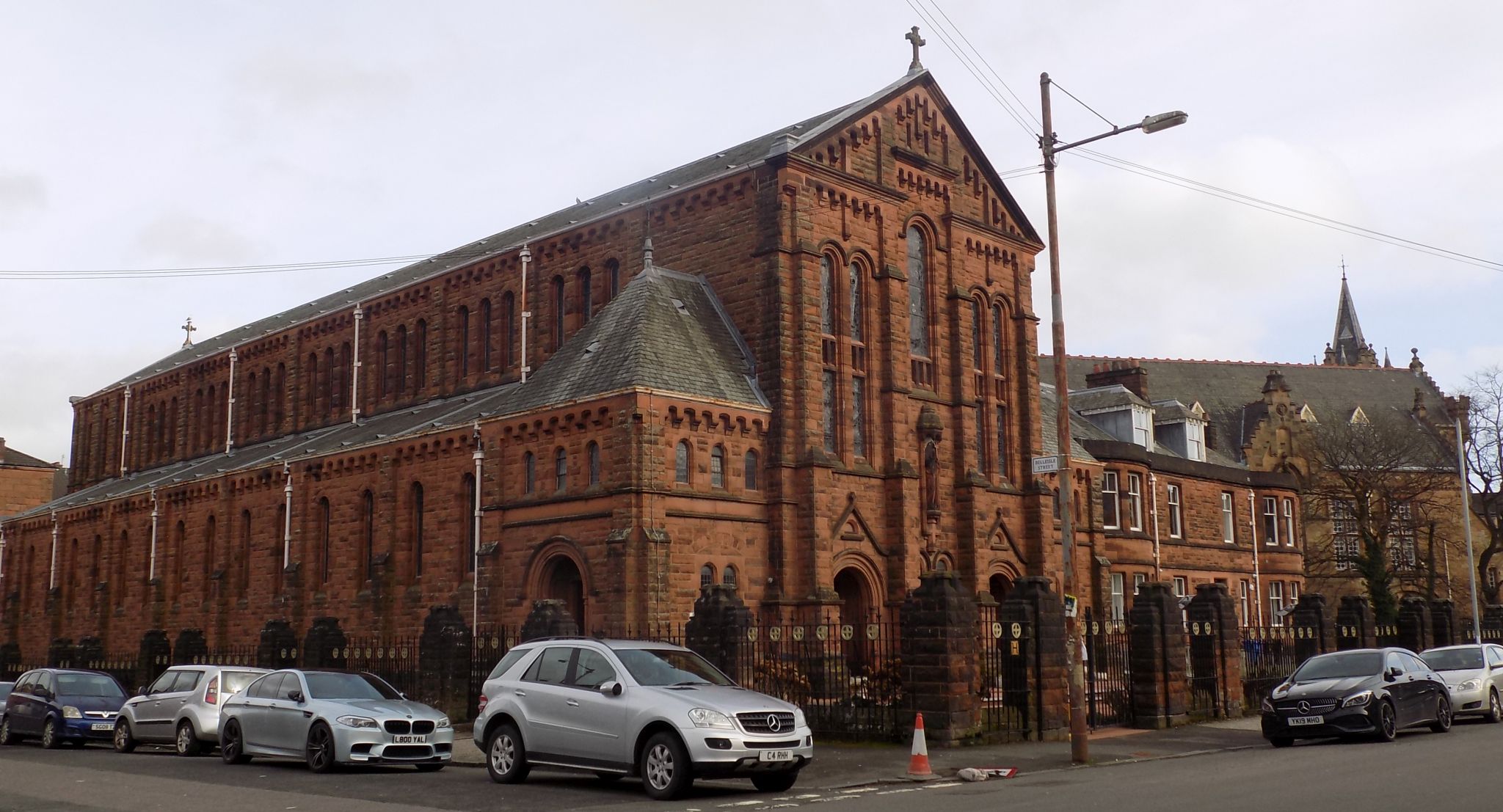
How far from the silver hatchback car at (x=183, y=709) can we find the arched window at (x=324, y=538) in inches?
707

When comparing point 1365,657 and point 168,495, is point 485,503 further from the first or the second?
point 168,495

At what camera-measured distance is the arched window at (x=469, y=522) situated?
33.7 m

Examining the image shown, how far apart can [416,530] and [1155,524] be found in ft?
87.7

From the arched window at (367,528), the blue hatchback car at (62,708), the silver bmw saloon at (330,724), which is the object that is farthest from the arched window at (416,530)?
the silver bmw saloon at (330,724)

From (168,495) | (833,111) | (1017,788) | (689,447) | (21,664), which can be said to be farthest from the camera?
(21,664)

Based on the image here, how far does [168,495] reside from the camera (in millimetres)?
48906

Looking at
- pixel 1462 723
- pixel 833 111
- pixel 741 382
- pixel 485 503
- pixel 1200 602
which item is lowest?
pixel 1462 723

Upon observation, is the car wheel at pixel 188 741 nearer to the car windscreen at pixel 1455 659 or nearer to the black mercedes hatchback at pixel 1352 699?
the black mercedes hatchback at pixel 1352 699

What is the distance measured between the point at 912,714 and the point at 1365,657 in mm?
7589

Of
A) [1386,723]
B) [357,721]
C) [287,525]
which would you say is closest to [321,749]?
[357,721]

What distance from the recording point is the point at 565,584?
31.0 meters

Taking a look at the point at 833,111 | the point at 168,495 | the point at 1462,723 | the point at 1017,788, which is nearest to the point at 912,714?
the point at 1017,788

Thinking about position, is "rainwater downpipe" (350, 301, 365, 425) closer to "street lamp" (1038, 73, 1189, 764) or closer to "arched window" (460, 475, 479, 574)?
"arched window" (460, 475, 479, 574)

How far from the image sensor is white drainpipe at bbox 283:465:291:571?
135 feet
